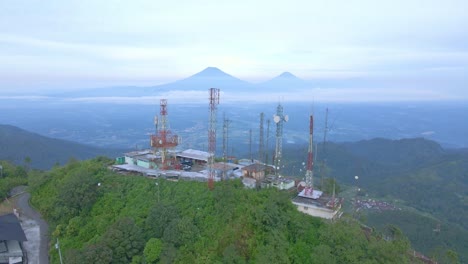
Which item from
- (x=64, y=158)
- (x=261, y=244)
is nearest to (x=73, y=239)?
(x=261, y=244)

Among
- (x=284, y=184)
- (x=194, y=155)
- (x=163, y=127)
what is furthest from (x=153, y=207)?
(x=194, y=155)

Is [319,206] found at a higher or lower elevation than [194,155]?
lower

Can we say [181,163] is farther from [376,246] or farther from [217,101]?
[376,246]

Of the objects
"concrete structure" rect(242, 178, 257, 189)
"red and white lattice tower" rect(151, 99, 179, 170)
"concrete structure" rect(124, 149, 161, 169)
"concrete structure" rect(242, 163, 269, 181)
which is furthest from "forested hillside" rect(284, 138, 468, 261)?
"red and white lattice tower" rect(151, 99, 179, 170)

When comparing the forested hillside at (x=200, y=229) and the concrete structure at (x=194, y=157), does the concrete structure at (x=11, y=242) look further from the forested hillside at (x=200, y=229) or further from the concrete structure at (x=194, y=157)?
the concrete structure at (x=194, y=157)

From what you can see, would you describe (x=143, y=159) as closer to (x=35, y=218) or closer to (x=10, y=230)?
(x=35, y=218)
